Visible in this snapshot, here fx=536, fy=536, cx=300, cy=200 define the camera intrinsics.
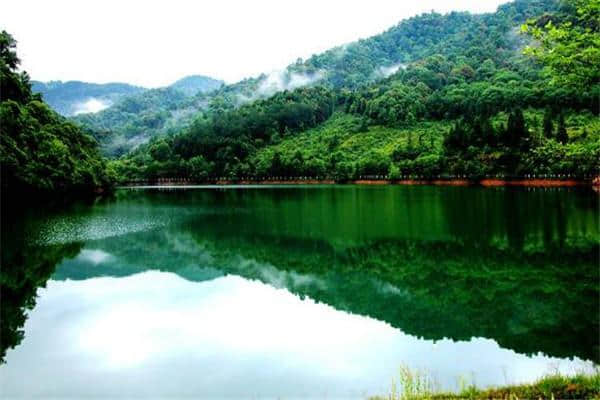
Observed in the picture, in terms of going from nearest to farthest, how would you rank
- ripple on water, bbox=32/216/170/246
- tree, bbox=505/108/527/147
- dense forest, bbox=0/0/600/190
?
dense forest, bbox=0/0/600/190, ripple on water, bbox=32/216/170/246, tree, bbox=505/108/527/147

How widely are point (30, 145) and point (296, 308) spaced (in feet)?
137

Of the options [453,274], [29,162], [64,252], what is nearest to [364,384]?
[453,274]

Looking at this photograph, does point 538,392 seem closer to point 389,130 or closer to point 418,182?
point 418,182

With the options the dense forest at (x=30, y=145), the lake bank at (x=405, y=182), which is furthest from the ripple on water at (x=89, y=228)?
the lake bank at (x=405, y=182)

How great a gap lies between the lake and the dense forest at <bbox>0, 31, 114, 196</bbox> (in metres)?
17.3

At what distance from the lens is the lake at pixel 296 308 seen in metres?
9.78

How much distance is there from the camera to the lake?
32.1 feet

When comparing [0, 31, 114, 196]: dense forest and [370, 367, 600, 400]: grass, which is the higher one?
[0, 31, 114, 196]: dense forest

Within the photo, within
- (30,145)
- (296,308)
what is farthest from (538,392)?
(30,145)

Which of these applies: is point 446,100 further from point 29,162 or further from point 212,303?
point 212,303

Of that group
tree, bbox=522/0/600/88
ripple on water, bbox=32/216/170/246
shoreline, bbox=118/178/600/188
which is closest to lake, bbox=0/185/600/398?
ripple on water, bbox=32/216/170/246

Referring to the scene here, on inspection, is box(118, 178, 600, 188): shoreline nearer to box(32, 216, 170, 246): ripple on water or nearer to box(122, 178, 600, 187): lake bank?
box(122, 178, 600, 187): lake bank

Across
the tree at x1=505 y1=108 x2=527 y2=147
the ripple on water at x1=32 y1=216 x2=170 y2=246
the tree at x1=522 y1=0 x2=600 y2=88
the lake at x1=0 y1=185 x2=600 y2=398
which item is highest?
the tree at x1=505 y1=108 x2=527 y2=147

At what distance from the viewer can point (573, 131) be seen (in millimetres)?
12312
